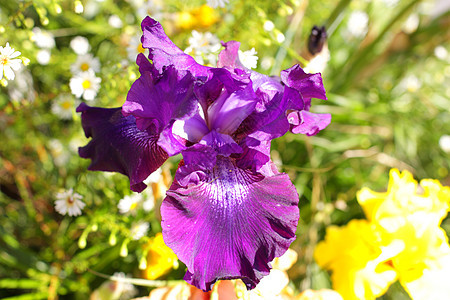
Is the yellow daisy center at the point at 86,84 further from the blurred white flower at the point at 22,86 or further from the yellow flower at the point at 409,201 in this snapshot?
the yellow flower at the point at 409,201

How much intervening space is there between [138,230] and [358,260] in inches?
16.0

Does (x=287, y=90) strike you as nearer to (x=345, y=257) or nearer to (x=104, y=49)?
(x=345, y=257)

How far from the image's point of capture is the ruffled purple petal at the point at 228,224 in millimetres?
486

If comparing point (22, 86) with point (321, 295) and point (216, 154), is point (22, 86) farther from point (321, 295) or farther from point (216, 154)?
point (321, 295)

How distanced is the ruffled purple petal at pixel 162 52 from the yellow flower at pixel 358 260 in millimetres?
410

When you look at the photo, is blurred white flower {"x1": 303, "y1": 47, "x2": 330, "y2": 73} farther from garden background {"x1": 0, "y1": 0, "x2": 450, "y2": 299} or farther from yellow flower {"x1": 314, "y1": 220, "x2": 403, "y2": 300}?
yellow flower {"x1": 314, "y1": 220, "x2": 403, "y2": 300}

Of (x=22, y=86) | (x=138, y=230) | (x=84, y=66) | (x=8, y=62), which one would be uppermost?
(x=8, y=62)

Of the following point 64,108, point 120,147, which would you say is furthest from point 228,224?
point 64,108

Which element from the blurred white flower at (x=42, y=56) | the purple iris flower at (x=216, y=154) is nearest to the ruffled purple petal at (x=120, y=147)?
the purple iris flower at (x=216, y=154)

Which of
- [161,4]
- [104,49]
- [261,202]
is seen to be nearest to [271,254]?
[261,202]

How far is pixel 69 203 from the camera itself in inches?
25.5

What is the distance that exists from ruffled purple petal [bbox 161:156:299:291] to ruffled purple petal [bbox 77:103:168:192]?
0.19 feet

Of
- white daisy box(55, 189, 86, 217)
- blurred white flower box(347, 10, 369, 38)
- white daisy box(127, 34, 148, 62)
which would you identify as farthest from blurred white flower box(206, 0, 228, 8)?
blurred white flower box(347, 10, 369, 38)

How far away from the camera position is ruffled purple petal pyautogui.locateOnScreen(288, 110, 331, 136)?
0.56 m
